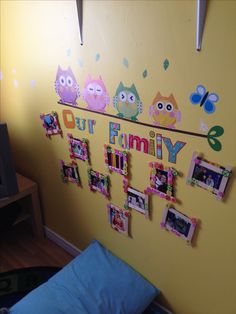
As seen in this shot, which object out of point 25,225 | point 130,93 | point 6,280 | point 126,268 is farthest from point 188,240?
point 25,225

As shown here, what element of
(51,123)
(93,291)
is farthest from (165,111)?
(93,291)

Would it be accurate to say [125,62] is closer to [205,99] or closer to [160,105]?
[160,105]

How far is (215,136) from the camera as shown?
101 cm

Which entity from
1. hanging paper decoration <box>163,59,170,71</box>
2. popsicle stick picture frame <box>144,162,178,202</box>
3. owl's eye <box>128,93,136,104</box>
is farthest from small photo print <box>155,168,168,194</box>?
hanging paper decoration <box>163,59,170,71</box>

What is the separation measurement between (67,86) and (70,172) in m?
0.56

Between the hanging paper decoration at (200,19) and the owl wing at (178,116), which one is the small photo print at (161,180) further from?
the hanging paper decoration at (200,19)

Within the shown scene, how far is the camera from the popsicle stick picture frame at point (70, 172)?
1.67 metres

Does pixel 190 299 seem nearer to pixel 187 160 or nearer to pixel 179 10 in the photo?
pixel 187 160

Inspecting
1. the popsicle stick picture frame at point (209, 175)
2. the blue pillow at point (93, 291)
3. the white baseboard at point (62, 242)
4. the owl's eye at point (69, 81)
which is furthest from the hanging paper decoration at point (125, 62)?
the white baseboard at point (62, 242)

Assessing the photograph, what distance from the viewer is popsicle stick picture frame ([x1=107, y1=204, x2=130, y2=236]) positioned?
5.00ft

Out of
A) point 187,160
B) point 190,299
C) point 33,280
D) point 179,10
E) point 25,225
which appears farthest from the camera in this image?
point 25,225

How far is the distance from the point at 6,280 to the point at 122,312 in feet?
2.90

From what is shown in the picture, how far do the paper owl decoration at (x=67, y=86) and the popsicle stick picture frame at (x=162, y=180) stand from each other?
0.55 meters

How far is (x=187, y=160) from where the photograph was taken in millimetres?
1125
